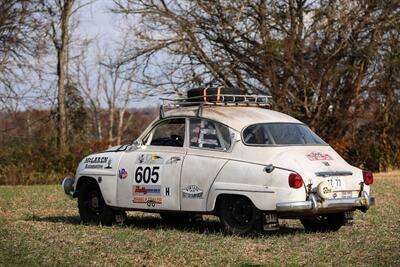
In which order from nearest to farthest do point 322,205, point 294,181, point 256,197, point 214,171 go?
point 294,181, point 322,205, point 256,197, point 214,171

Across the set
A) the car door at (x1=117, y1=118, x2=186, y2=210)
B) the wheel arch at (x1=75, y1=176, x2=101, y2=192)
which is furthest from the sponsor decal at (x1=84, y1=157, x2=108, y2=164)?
the car door at (x1=117, y1=118, x2=186, y2=210)

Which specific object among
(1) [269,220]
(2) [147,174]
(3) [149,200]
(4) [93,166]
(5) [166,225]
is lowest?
(5) [166,225]

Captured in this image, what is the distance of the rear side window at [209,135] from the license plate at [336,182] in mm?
1471

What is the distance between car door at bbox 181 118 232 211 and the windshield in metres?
0.30

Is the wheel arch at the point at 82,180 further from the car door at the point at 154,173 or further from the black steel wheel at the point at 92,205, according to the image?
the car door at the point at 154,173

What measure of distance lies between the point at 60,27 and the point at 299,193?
2458 cm

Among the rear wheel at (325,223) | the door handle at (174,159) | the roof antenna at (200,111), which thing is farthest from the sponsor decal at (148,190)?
the rear wheel at (325,223)

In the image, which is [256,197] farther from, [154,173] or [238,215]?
[154,173]

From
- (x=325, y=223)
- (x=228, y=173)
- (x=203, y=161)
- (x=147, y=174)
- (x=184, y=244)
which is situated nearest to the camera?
(x=184, y=244)

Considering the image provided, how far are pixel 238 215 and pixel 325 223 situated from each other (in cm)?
172

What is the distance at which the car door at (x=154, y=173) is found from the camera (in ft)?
37.6

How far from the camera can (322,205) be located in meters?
10.4

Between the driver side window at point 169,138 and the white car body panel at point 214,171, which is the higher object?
the driver side window at point 169,138

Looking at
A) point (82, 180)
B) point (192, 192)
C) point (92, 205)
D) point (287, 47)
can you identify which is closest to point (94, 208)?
point (92, 205)
